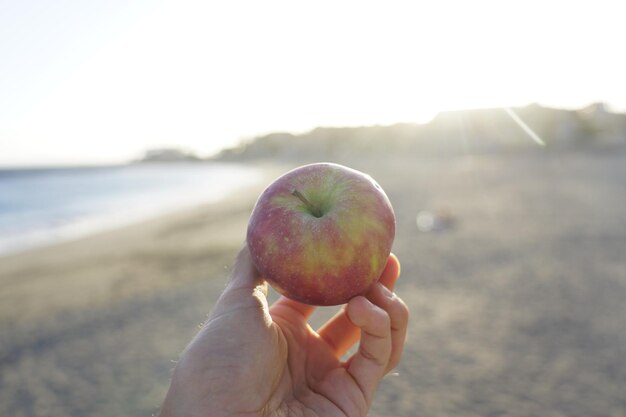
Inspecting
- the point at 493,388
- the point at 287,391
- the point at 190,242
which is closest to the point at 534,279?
the point at 493,388

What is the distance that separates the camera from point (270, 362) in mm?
1950

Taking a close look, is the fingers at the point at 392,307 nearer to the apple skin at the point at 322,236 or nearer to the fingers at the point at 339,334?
the apple skin at the point at 322,236

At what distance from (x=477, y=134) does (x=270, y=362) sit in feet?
258

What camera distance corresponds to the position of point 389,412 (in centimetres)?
439

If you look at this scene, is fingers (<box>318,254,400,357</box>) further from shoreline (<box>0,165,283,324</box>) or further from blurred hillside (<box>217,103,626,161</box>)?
blurred hillside (<box>217,103,626,161</box>)

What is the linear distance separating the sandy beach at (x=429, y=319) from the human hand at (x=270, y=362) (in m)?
2.60

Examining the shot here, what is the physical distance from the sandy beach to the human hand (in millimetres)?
2602

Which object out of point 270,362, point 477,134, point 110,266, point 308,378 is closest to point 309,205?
point 270,362

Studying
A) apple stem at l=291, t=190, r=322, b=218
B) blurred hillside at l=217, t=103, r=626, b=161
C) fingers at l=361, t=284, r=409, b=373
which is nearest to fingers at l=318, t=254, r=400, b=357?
fingers at l=361, t=284, r=409, b=373

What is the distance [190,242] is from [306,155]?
89810 millimetres

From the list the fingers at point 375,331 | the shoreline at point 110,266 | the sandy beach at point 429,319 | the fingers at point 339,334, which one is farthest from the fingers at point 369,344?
the shoreline at point 110,266

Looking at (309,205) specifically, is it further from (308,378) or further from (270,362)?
(308,378)

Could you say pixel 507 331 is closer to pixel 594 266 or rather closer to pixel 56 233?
pixel 594 266

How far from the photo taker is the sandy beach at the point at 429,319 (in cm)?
466
